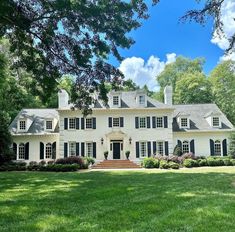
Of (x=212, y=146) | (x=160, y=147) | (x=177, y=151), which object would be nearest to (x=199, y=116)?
(x=212, y=146)

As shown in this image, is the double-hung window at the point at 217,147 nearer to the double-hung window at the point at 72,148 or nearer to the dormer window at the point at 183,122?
the dormer window at the point at 183,122

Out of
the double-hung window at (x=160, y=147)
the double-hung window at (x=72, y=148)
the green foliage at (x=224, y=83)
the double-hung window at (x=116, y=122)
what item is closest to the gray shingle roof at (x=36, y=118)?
the double-hung window at (x=72, y=148)

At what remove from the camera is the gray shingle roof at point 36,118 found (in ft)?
105

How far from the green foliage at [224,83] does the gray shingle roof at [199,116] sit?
371 inches

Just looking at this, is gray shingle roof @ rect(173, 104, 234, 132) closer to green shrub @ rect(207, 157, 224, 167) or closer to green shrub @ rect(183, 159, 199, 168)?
green shrub @ rect(207, 157, 224, 167)

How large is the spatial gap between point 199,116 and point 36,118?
1620 cm

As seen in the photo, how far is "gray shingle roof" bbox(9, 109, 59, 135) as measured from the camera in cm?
3197

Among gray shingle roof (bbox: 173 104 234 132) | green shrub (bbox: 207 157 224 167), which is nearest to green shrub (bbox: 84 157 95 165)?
gray shingle roof (bbox: 173 104 234 132)

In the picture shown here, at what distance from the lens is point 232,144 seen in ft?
101

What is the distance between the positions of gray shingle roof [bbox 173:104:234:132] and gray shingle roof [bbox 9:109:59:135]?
12.1 metres

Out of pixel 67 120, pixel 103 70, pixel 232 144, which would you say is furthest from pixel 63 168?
pixel 232 144

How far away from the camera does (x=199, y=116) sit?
34062mm

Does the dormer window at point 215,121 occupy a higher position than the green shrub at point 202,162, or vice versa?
the dormer window at point 215,121

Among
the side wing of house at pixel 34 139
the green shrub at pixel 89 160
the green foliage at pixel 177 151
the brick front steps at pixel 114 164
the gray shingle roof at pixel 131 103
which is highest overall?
the gray shingle roof at pixel 131 103
